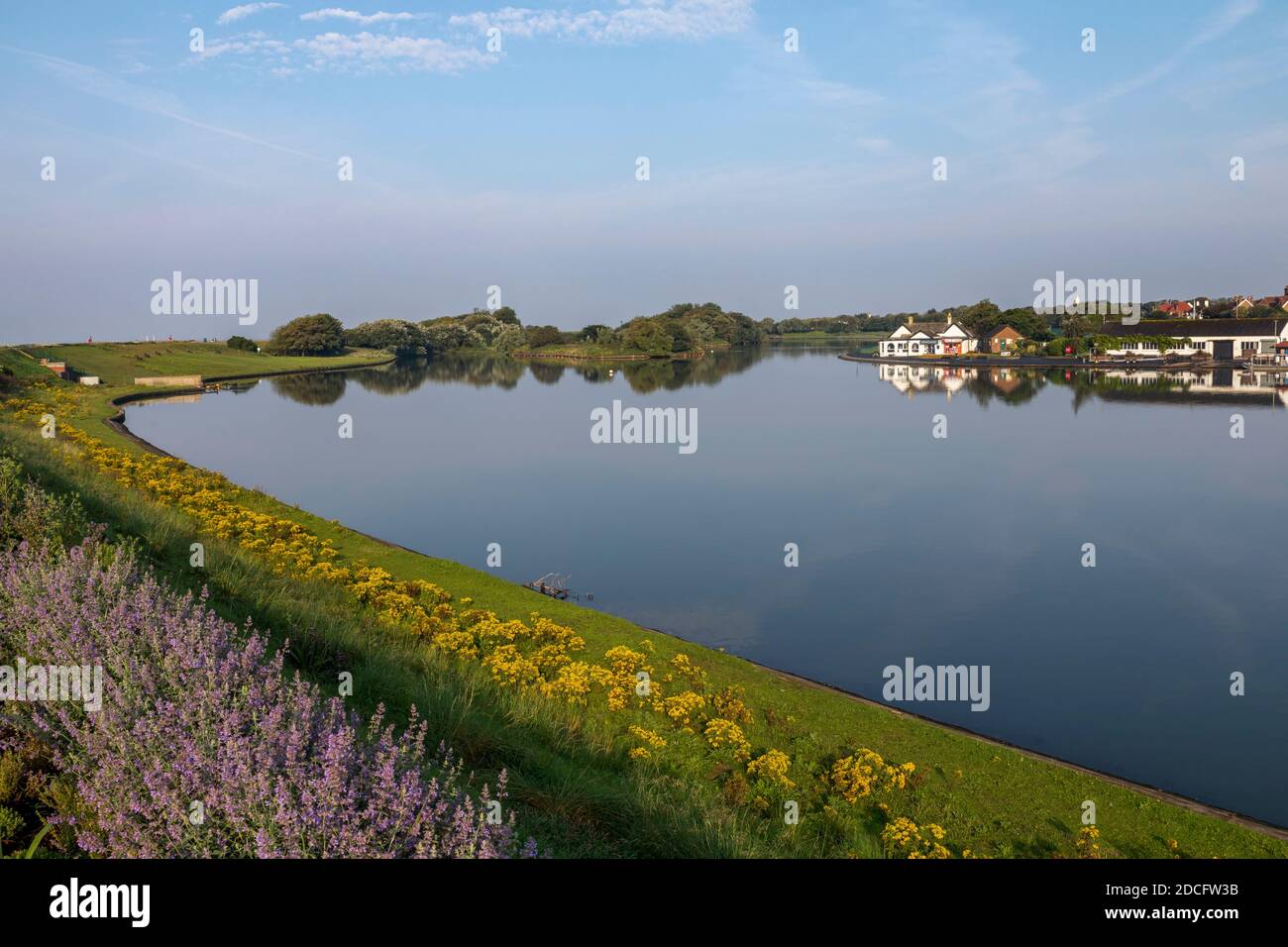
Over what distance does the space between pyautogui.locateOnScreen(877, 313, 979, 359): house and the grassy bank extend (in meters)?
122

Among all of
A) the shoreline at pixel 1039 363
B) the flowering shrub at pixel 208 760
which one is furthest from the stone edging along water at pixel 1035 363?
the flowering shrub at pixel 208 760

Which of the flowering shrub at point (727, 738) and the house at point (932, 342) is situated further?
the house at point (932, 342)

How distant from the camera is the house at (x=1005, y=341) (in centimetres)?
12512

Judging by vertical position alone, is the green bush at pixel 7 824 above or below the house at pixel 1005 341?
below

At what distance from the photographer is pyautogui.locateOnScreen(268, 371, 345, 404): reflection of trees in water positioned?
75.9 m

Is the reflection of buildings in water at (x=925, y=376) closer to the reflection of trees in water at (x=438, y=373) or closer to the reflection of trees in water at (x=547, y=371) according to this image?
the reflection of trees in water at (x=547, y=371)

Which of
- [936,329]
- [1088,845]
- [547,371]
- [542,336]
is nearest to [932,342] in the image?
[936,329]

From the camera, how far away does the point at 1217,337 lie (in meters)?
105

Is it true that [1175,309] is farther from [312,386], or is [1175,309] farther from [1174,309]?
[312,386]

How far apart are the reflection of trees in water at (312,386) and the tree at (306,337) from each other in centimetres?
2201

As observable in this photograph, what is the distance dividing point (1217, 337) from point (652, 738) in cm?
11806

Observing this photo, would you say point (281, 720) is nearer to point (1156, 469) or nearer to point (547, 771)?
point (547, 771)

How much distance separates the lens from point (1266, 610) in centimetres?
2012
